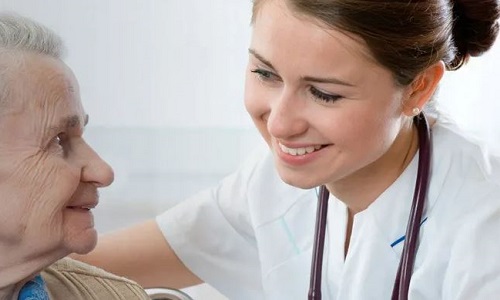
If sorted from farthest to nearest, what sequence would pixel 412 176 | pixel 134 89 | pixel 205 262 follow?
pixel 134 89 < pixel 205 262 < pixel 412 176

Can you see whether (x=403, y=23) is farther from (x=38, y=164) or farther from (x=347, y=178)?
(x=38, y=164)

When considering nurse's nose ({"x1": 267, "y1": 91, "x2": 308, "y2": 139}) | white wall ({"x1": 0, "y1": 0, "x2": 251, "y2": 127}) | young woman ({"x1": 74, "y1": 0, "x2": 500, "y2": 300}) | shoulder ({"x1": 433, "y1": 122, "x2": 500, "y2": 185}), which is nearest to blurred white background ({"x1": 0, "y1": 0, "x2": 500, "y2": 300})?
white wall ({"x1": 0, "y1": 0, "x2": 251, "y2": 127})

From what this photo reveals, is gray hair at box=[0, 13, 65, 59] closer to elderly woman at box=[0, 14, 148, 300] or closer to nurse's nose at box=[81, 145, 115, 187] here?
elderly woman at box=[0, 14, 148, 300]

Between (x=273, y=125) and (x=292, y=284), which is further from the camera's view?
(x=292, y=284)

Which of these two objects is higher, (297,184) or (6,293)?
(297,184)

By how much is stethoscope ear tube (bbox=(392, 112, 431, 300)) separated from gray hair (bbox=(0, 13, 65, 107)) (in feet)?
2.10

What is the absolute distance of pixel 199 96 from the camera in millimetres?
2061

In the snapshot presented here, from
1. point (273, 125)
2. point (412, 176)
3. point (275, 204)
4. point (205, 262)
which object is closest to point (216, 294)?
point (205, 262)

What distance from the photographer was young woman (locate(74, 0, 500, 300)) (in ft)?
4.39

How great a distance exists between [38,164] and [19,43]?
16 centimetres

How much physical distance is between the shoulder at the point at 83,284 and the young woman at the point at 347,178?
213 mm

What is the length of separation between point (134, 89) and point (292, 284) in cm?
62

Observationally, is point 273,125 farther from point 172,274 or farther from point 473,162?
point 172,274

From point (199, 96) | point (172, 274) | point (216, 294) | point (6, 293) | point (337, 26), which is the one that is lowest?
point (216, 294)
